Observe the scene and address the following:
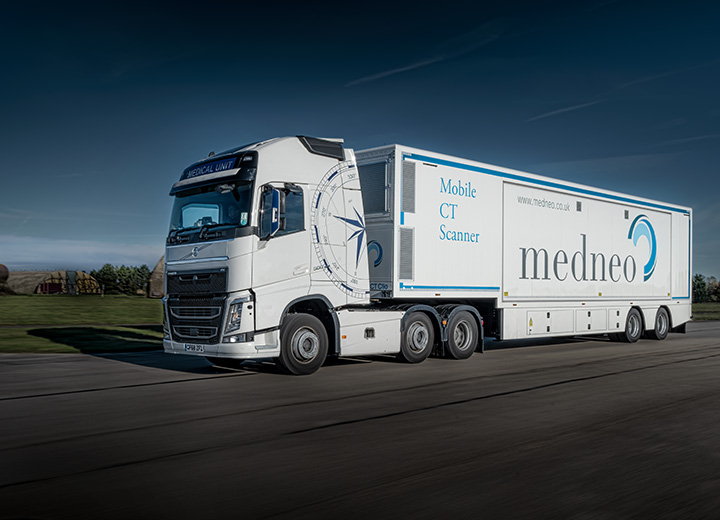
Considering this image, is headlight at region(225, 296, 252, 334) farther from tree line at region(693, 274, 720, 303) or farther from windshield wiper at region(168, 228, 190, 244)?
tree line at region(693, 274, 720, 303)

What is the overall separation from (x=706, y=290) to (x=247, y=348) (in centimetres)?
7644

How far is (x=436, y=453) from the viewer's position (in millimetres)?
6199

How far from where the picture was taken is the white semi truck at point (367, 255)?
11.3 m

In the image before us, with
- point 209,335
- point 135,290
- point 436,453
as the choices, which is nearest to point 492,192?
point 209,335

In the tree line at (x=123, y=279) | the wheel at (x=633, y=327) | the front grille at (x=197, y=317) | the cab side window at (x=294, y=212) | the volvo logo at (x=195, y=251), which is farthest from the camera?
the tree line at (x=123, y=279)

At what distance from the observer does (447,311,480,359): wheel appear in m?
14.5

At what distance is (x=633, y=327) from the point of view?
20.3 meters

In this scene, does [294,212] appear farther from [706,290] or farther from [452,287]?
[706,290]

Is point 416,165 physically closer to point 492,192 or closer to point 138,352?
point 492,192

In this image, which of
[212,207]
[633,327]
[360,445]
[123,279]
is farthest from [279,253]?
[123,279]

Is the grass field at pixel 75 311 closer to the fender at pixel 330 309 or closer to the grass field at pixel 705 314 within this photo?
the fender at pixel 330 309

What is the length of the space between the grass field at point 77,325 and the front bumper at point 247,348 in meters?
6.11

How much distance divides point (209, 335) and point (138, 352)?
19.3 feet

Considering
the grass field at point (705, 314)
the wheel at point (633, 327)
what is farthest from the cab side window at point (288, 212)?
the grass field at point (705, 314)
